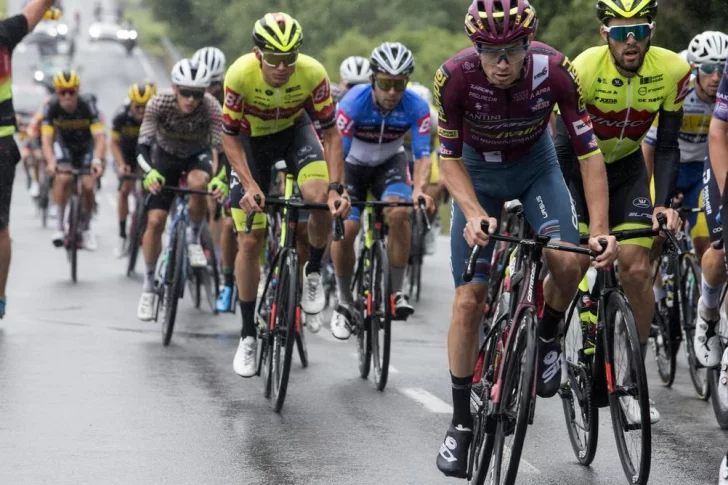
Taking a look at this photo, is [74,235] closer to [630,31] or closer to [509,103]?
[630,31]

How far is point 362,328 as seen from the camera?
9.77 m

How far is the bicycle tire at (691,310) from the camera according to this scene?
359 inches

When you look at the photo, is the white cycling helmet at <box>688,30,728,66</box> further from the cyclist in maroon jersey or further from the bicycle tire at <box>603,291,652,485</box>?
the bicycle tire at <box>603,291,652,485</box>

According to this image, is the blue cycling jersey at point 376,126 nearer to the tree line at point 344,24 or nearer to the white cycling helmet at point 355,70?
the white cycling helmet at point 355,70

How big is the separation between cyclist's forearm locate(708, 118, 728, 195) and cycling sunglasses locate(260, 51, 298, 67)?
3057 mm

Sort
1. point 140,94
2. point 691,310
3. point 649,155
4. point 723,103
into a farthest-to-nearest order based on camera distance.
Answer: point 140,94, point 691,310, point 649,155, point 723,103

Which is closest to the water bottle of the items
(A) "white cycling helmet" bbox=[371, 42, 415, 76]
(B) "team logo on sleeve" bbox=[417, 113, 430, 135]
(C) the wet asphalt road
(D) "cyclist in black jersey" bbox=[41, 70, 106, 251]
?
(C) the wet asphalt road

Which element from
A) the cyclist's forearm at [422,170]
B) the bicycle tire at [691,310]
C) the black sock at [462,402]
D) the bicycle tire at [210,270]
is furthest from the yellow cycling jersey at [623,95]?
the bicycle tire at [210,270]

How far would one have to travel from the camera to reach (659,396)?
918cm

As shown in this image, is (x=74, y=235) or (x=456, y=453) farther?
(x=74, y=235)

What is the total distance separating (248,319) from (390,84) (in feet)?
7.69

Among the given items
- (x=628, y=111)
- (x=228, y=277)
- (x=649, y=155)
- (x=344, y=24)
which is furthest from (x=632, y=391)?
(x=344, y=24)

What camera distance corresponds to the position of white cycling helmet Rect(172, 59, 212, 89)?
464 inches

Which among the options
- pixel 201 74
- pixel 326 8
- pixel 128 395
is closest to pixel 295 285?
pixel 128 395
